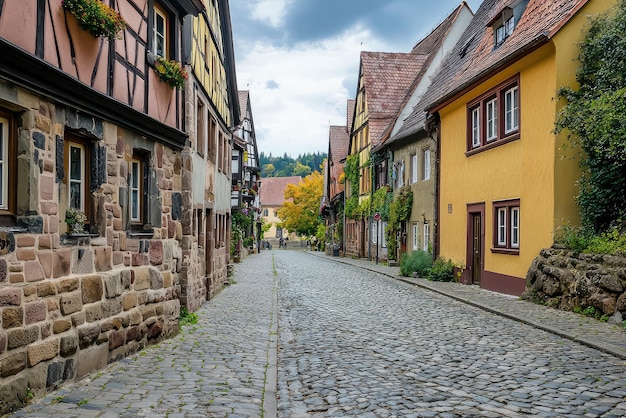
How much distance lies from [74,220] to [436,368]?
14.8 feet

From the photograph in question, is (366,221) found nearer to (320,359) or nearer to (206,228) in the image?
(206,228)

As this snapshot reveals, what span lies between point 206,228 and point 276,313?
13.6 feet

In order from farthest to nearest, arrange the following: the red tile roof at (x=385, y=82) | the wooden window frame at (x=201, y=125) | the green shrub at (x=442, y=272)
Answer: the red tile roof at (x=385, y=82), the green shrub at (x=442, y=272), the wooden window frame at (x=201, y=125)

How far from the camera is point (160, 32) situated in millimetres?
9930

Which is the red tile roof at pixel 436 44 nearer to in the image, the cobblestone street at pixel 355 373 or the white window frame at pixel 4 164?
the cobblestone street at pixel 355 373

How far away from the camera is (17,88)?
5555mm

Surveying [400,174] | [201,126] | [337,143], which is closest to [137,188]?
[201,126]

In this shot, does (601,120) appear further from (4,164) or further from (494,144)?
(4,164)

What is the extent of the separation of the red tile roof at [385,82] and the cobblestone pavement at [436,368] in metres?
20.8

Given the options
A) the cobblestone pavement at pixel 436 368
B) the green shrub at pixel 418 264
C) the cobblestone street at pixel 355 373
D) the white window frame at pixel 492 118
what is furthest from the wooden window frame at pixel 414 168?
the cobblestone street at pixel 355 373

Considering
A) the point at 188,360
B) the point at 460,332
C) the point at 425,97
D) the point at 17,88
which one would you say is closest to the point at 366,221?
the point at 425,97

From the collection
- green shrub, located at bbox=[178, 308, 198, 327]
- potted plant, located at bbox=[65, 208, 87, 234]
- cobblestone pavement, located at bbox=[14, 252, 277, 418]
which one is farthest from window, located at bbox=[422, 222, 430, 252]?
potted plant, located at bbox=[65, 208, 87, 234]

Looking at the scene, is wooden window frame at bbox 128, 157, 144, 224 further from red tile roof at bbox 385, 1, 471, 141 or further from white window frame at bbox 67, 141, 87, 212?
red tile roof at bbox 385, 1, 471, 141

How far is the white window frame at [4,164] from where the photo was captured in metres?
5.51
